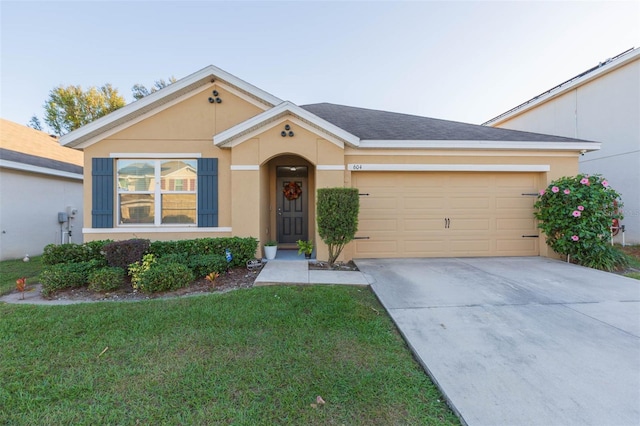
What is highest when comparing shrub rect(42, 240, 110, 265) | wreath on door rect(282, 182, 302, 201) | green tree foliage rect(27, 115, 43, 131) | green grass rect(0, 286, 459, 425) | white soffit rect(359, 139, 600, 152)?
green tree foliage rect(27, 115, 43, 131)

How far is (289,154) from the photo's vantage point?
6578mm

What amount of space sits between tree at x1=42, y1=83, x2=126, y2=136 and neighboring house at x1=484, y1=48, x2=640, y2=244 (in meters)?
29.3

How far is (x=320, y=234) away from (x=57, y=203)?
32.7 feet

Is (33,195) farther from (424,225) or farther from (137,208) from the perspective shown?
(424,225)

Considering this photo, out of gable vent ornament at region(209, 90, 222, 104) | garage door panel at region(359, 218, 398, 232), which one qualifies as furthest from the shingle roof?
gable vent ornament at region(209, 90, 222, 104)

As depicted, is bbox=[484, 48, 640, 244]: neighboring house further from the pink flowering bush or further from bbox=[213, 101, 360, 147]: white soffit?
bbox=[213, 101, 360, 147]: white soffit

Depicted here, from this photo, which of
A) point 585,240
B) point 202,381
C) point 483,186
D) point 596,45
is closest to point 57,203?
point 202,381

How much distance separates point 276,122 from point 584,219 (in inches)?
300

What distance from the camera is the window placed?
6699mm

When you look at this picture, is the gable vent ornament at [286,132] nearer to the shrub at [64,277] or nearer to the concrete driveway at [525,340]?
the concrete driveway at [525,340]

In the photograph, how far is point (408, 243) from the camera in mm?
7059

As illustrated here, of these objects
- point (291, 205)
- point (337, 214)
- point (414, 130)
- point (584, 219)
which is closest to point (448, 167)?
point (414, 130)

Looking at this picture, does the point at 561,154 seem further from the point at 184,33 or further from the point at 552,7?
the point at 184,33

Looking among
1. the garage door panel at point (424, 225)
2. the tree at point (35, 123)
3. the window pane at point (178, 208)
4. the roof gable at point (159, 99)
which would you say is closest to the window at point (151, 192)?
the window pane at point (178, 208)
